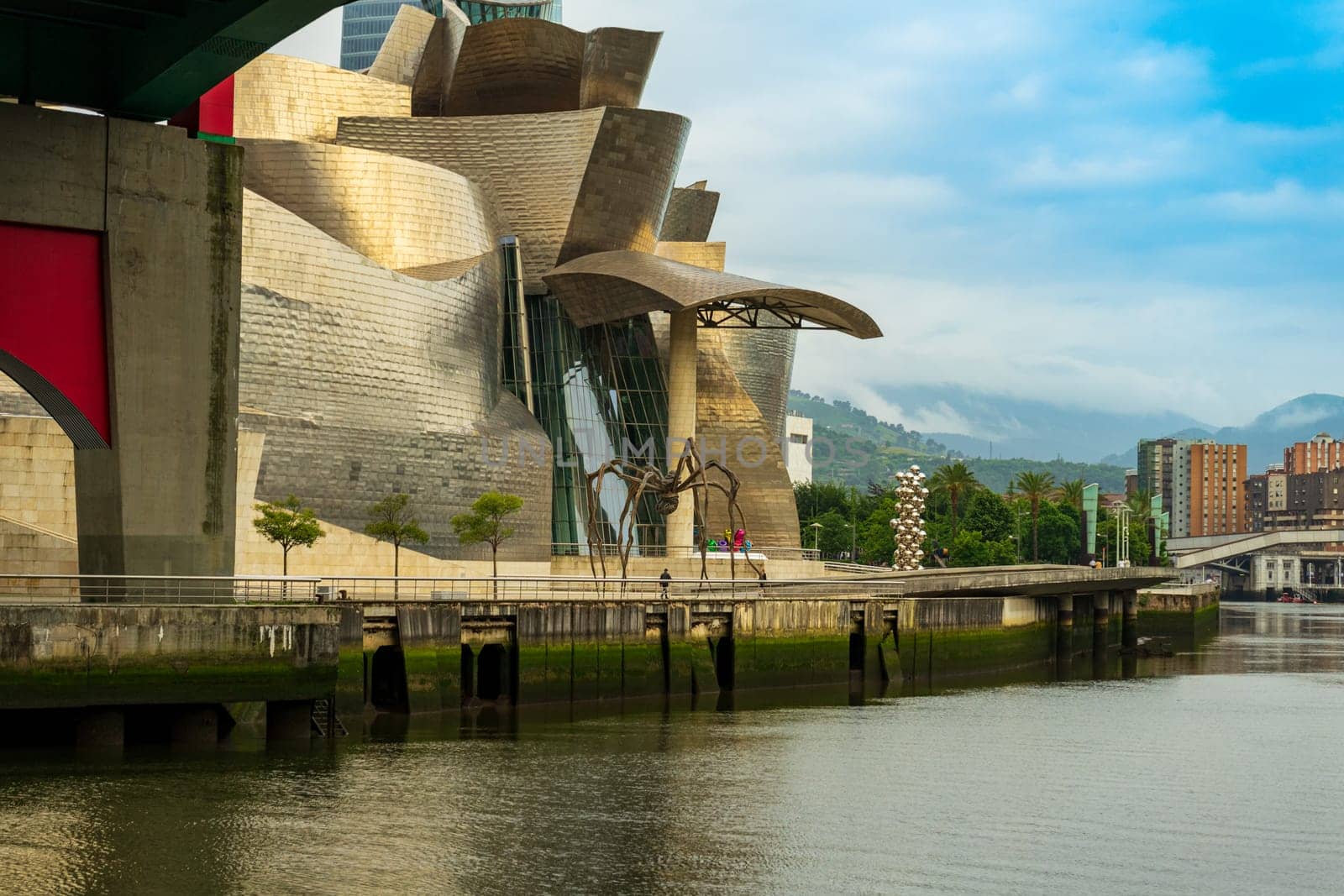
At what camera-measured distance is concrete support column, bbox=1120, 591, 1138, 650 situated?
70.4 metres

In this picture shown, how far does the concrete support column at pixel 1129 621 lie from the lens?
7038cm

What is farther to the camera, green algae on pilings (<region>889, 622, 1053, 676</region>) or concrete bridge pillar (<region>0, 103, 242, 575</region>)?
green algae on pilings (<region>889, 622, 1053, 676</region>)

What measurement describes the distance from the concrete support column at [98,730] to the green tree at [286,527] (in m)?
15.7

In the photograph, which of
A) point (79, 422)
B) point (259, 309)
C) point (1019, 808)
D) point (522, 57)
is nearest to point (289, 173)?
point (259, 309)

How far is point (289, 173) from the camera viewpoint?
54500 millimetres

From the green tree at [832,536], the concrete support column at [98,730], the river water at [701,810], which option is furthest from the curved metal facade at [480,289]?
the green tree at [832,536]

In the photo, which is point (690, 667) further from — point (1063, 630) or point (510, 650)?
point (1063, 630)

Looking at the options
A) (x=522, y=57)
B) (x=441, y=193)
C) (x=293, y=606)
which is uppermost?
(x=522, y=57)

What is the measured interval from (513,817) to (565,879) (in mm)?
3575

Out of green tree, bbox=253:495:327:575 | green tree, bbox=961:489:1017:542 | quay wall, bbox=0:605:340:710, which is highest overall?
green tree, bbox=961:489:1017:542

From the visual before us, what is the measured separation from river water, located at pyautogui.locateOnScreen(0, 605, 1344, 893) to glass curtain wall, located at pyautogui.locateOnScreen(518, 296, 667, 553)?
27.7 metres

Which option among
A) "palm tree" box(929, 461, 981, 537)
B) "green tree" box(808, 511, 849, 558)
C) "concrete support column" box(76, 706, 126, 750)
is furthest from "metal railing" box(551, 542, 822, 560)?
"green tree" box(808, 511, 849, 558)

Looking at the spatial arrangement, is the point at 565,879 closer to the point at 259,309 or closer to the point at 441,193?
the point at 259,309

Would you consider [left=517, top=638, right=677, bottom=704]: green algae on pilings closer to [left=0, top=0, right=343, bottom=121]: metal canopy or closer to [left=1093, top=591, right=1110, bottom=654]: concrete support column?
[left=0, top=0, right=343, bottom=121]: metal canopy
